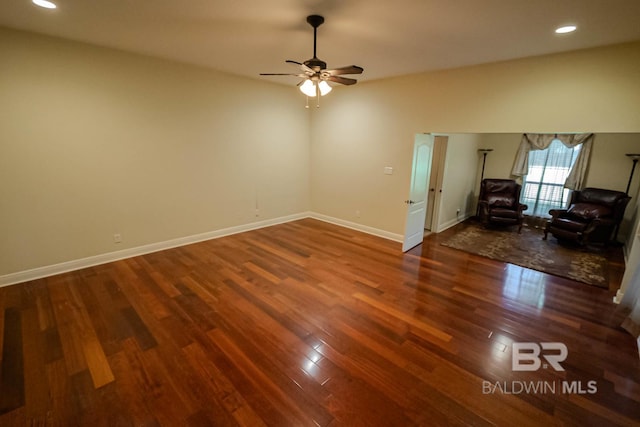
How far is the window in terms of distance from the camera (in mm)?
6117

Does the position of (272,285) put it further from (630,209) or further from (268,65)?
(630,209)

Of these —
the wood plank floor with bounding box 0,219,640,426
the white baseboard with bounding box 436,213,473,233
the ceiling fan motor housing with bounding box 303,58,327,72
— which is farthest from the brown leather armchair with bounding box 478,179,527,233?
the ceiling fan motor housing with bounding box 303,58,327,72

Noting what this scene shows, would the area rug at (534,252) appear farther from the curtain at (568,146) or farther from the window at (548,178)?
the curtain at (568,146)

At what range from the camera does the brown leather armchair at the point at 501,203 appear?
584cm

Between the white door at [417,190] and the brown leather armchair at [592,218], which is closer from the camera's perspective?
the white door at [417,190]

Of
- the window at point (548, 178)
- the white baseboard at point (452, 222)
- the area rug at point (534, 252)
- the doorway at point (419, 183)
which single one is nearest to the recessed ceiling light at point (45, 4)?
the doorway at point (419, 183)

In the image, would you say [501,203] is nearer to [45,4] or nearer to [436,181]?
[436,181]

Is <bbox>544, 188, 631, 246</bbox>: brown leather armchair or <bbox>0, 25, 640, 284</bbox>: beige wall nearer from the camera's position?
<bbox>0, 25, 640, 284</bbox>: beige wall

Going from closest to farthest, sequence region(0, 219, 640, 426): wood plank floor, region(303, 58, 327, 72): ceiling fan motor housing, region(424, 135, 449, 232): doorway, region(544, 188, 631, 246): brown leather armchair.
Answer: region(0, 219, 640, 426): wood plank floor, region(303, 58, 327, 72): ceiling fan motor housing, region(544, 188, 631, 246): brown leather armchair, region(424, 135, 449, 232): doorway

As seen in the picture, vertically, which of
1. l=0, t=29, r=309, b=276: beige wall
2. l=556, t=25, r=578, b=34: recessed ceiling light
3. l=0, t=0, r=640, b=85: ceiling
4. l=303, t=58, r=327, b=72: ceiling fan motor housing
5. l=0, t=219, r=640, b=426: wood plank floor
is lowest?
l=0, t=219, r=640, b=426: wood plank floor

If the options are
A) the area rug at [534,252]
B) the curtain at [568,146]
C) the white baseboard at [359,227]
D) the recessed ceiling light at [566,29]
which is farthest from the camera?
the curtain at [568,146]

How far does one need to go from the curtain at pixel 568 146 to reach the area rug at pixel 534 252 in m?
1.35

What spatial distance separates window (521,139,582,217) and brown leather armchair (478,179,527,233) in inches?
31.2

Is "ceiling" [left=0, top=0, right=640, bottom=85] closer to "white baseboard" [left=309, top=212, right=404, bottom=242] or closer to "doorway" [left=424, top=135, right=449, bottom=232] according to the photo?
"doorway" [left=424, top=135, right=449, bottom=232]
